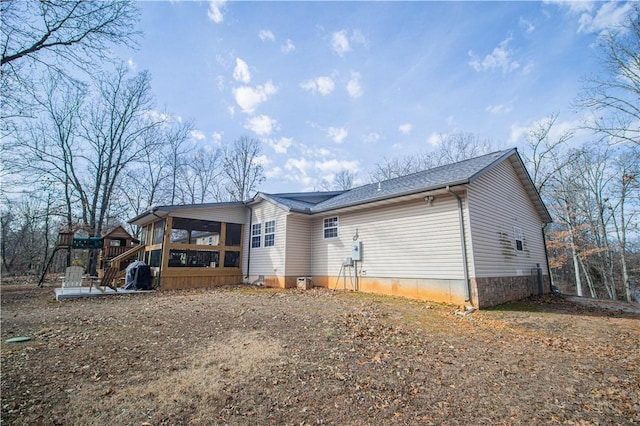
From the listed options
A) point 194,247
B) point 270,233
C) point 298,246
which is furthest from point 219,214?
point 298,246

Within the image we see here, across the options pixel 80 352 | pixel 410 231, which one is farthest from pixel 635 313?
pixel 80 352

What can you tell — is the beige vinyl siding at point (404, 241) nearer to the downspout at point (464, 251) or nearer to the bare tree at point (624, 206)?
the downspout at point (464, 251)

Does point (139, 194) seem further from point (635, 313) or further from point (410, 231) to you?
point (635, 313)

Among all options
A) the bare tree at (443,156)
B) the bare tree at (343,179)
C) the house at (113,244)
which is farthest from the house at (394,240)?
the bare tree at (343,179)

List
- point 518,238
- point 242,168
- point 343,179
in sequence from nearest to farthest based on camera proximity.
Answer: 1. point 518,238
2. point 242,168
3. point 343,179

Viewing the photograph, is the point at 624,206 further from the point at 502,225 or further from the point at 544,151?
the point at 502,225

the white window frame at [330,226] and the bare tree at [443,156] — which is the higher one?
the bare tree at [443,156]

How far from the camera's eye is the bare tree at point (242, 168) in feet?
98.0

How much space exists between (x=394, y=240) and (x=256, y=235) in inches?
290

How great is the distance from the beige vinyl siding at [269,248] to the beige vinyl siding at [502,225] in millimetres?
7655

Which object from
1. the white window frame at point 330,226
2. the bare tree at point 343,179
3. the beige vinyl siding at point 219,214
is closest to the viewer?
the white window frame at point 330,226

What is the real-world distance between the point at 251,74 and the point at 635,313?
48.2 ft

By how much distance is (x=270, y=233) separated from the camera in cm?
1348

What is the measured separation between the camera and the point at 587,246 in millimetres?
20719
